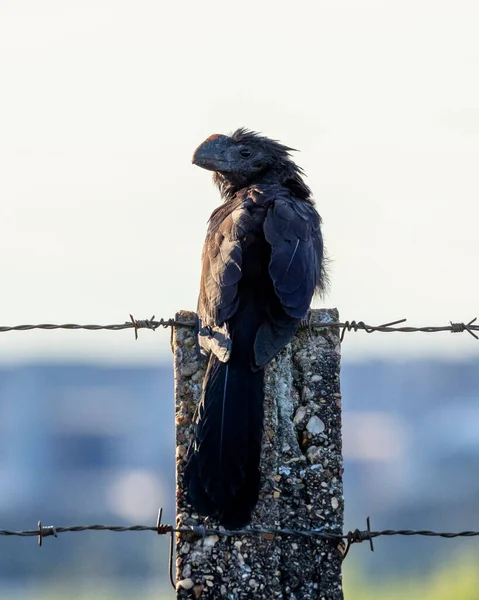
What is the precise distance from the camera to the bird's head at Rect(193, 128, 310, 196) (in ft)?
26.2

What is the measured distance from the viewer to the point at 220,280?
20.3 ft

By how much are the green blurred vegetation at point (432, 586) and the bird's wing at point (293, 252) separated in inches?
267

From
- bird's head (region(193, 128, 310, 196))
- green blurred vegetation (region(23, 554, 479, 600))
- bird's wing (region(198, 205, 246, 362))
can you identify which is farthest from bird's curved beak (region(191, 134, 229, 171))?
green blurred vegetation (region(23, 554, 479, 600))

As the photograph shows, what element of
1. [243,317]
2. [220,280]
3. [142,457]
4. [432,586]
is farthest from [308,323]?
[142,457]

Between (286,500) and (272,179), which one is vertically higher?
(272,179)

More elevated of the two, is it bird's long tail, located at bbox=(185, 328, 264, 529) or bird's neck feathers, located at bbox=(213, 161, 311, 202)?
bird's neck feathers, located at bbox=(213, 161, 311, 202)

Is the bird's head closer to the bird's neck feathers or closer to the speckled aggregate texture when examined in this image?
the bird's neck feathers

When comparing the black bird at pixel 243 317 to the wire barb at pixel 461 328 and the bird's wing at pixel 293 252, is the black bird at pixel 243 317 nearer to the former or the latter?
the bird's wing at pixel 293 252

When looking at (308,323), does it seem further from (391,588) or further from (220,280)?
(391,588)

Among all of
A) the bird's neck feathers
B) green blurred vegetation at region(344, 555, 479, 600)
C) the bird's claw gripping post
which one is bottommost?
green blurred vegetation at region(344, 555, 479, 600)

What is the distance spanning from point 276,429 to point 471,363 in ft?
127

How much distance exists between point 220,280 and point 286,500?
3.81 feet

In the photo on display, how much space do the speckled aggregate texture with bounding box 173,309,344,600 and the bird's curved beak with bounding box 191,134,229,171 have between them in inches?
95.9

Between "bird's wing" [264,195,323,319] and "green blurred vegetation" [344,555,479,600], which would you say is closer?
"bird's wing" [264,195,323,319]
